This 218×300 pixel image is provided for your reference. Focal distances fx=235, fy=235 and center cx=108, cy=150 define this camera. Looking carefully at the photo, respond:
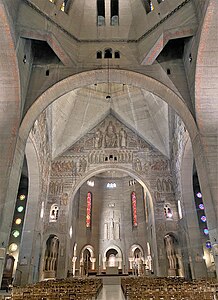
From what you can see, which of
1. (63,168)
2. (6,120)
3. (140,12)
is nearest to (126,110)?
(63,168)

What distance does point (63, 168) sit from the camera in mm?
20453

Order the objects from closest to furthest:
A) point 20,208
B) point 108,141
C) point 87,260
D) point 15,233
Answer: point 15,233 → point 20,208 → point 108,141 → point 87,260

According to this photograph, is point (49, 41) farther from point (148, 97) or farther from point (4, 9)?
point (148, 97)

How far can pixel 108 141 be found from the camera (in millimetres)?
21500

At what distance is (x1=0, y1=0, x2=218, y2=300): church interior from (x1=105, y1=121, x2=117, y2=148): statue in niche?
0.14 metres

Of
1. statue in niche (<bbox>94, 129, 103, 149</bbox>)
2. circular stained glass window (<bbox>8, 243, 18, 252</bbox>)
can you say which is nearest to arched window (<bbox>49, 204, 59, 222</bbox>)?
circular stained glass window (<bbox>8, 243, 18, 252</bbox>)

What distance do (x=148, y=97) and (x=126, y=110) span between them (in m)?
2.44

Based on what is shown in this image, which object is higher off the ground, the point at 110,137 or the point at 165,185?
the point at 110,137

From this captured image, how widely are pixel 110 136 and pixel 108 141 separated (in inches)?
21.7

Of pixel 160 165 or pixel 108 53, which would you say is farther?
pixel 160 165

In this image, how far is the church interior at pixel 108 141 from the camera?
32.4ft

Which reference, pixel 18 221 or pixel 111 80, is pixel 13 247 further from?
pixel 111 80

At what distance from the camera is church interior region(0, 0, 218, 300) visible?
9875 millimetres

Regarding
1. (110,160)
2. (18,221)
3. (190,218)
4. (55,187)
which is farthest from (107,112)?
(18,221)
